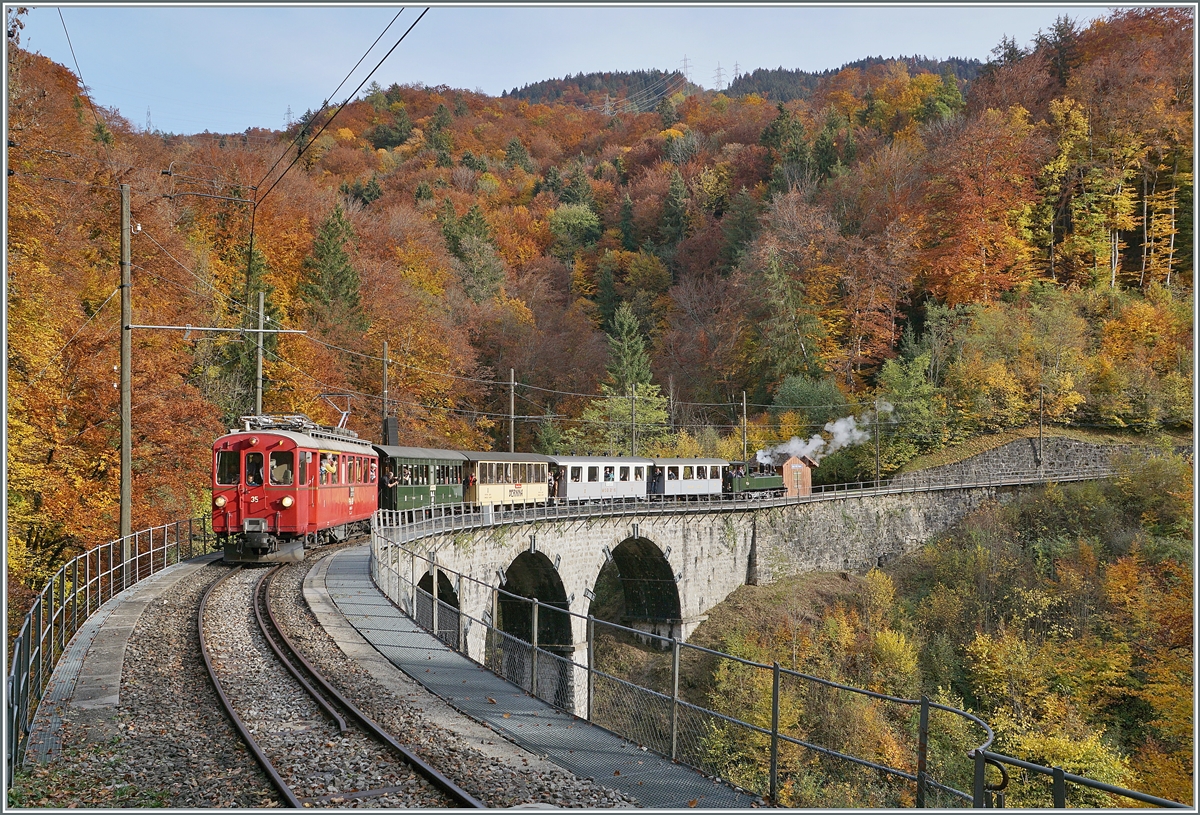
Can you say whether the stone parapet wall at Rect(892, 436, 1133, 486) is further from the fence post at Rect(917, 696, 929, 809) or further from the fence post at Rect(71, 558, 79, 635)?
the fence post at Rect(917, 696, 929, 809)

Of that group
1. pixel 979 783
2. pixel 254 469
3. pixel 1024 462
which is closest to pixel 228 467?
pixel 254 469

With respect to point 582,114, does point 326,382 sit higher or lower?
lower

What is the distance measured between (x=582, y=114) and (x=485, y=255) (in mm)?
60404

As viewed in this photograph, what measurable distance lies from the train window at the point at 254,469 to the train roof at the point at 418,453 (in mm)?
9805

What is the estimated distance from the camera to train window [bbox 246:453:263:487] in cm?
1970

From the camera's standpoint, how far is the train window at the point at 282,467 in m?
19.6

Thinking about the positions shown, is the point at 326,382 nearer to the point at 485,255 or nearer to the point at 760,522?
the point at 760,522

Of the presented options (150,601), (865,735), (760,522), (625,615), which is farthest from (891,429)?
(150,601)

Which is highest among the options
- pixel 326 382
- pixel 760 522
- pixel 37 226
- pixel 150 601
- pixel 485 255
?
pixel 485 255

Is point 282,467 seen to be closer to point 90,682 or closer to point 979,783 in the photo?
point 90,682

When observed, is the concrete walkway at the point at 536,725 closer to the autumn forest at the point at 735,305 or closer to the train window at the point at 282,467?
the train window at the point at 282,467

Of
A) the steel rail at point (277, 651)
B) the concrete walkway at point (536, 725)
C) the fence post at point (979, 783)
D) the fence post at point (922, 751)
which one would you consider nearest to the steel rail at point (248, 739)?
the steel rail at point (277, 651)

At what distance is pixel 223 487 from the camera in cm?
1978

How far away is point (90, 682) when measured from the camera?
9891mm
